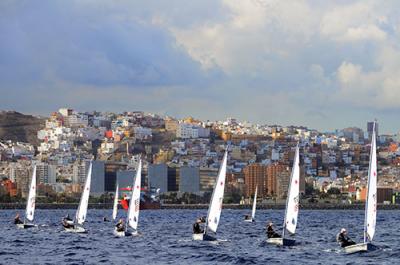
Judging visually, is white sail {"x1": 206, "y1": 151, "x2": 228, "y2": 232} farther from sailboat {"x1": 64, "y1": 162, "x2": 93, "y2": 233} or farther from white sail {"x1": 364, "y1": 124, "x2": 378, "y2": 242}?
sailboat {"x1": 64, "y1": 162, "x2": 93, "y2": 233}

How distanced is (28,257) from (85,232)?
22674mm

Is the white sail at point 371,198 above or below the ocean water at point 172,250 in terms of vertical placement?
above

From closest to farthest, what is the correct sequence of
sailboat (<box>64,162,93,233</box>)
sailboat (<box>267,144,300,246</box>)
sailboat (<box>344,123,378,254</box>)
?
sailboat (<box>344,123,378,254</box>) < sailboat (<box>267,144,300,246</box>) < sailboat (<box>64,162,93,233</box>)

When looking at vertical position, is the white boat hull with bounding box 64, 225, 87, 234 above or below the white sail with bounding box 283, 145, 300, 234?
below

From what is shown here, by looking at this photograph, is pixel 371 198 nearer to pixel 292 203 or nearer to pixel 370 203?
pixel 370 203

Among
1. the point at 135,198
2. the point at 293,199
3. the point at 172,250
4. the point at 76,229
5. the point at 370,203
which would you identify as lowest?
the point at 172,250

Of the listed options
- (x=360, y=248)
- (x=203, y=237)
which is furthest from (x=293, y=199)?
(x=360, y=248)

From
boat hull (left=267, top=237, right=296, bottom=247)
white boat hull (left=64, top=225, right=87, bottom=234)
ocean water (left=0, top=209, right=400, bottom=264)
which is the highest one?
white boat hull (left=64, top=225, right=87, bottom=234)

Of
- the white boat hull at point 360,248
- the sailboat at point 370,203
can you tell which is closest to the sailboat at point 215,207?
the white boat hull at point 360,248

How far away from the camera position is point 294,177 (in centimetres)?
6406

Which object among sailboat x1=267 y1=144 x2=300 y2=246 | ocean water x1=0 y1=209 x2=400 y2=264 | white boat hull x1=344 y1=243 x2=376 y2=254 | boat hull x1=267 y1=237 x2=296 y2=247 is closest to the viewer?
ocean water x1=0 y1=209 x2=400 y2=264

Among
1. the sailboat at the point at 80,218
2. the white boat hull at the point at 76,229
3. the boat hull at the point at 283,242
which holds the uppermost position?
the sailboat at the point at 80,218

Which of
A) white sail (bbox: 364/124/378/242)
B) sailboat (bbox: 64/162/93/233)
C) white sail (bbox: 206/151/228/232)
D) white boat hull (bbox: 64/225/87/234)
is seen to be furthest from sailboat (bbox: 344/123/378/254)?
sailboat (bbox: 64/162/93/233)

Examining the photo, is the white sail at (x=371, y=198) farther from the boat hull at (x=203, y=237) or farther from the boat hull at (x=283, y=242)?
the boat hull at (x=203, y=237)
